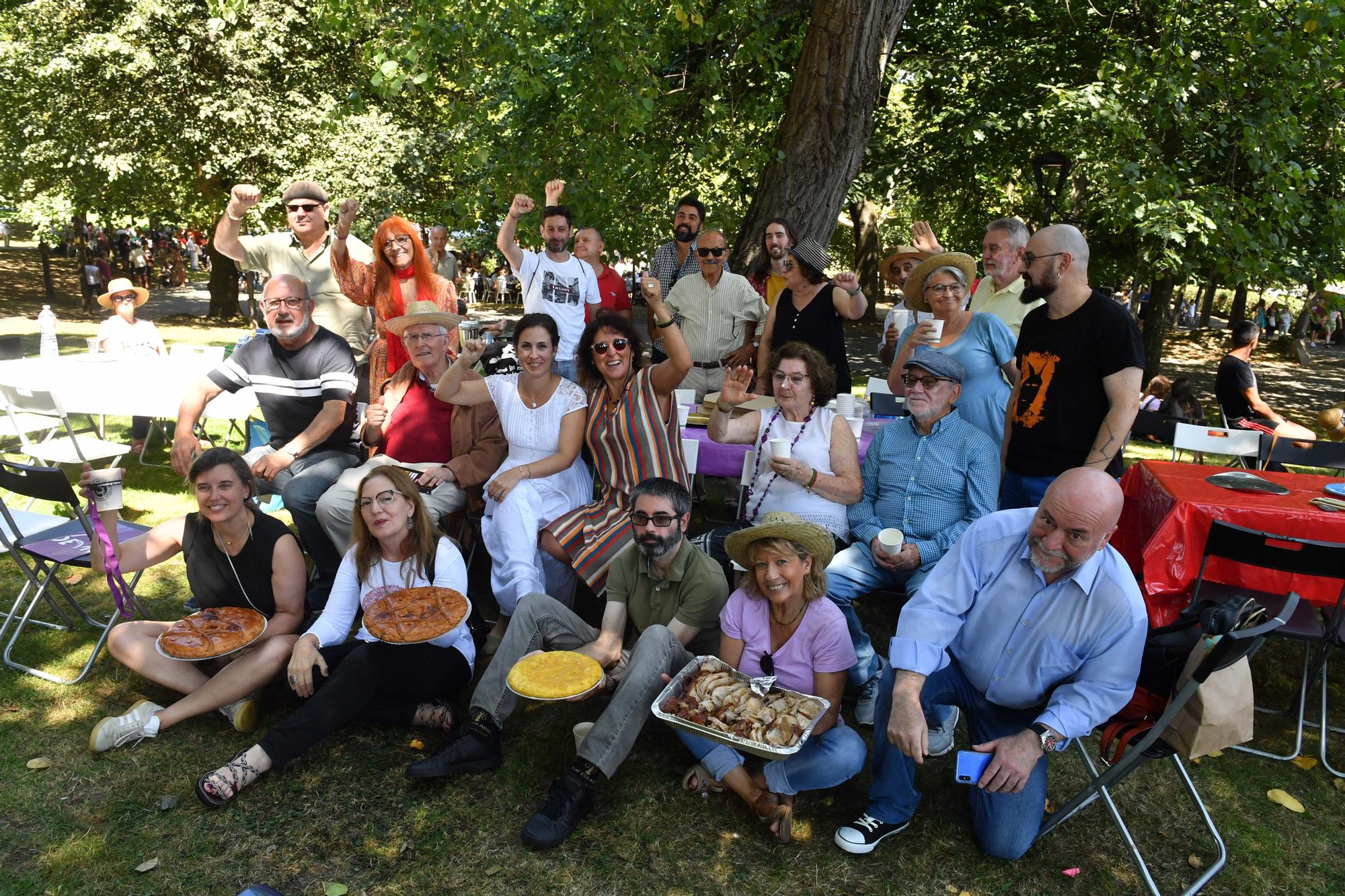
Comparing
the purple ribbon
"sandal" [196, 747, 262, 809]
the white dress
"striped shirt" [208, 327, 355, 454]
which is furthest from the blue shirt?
"striped shirt" [208, 327, 355, 454]

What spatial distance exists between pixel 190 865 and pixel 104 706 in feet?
4.39

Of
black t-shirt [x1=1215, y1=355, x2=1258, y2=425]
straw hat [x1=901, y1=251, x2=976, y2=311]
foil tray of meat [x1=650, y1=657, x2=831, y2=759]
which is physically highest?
straw hat [x1=901, y1=251, x2=976, y2=311]

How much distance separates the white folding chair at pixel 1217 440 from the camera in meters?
6.09

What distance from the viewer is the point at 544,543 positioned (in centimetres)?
437

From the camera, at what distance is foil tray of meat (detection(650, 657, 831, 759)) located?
9.53ft

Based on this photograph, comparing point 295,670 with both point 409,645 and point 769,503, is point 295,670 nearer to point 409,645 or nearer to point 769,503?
point 409,645

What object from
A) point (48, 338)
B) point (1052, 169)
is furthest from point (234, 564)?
A: point (1052, 169)

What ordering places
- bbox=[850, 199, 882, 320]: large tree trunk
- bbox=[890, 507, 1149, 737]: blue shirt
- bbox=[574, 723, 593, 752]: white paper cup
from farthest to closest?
bbox=[850, 199, 882, 320]: large tree trunk < bbox=[574, 723, 593, 752]: white paper cup < bbox=[890, 507, 1149, 737]: blue shirt

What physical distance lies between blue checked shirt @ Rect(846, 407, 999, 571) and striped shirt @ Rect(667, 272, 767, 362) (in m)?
2.37

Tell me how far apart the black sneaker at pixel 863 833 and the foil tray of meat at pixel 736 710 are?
1.25 feet

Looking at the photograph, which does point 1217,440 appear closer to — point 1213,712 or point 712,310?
point 712,310

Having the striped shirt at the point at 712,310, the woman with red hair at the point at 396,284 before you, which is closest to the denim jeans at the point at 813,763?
the woman with red hair at the point at 396,284

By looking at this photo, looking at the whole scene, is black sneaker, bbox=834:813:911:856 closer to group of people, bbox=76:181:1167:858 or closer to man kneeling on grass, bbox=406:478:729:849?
group of people, bbox=76:181:1167:858

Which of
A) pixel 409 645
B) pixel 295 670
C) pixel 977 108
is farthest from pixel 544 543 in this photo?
pixel 977 108
